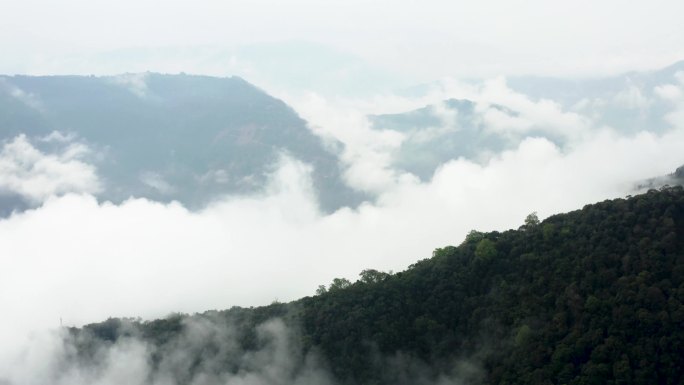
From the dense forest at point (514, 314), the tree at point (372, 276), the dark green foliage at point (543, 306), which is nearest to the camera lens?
the dark green foliage at point (543, 306)

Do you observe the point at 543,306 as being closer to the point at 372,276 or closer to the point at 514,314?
the point at 514,314

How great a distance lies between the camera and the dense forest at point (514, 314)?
1598 inches

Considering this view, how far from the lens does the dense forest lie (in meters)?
40.6

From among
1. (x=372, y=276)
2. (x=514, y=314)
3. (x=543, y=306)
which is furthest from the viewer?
(x=372, y=276)

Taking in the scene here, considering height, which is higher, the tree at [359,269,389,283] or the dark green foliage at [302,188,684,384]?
the tree at [359,269,389,283]

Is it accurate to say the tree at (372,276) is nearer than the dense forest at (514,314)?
No

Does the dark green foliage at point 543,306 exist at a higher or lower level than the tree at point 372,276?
lower

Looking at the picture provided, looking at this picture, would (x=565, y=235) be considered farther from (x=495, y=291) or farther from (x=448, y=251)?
(x=448, y=251)

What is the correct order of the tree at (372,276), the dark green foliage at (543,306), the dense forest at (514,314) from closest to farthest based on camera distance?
the dark green foliage at (543,306) → the dense forest at (514,314) → the tree at (372,276)

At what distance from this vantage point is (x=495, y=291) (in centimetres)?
5084

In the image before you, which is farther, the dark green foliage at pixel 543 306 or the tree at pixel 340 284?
the tree at pixel 340 284

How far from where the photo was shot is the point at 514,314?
1870 inches

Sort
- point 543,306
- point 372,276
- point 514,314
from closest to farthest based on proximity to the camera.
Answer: point 543,306 → point 514,314 → point 372,276

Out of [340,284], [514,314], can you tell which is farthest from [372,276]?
[514,314]
